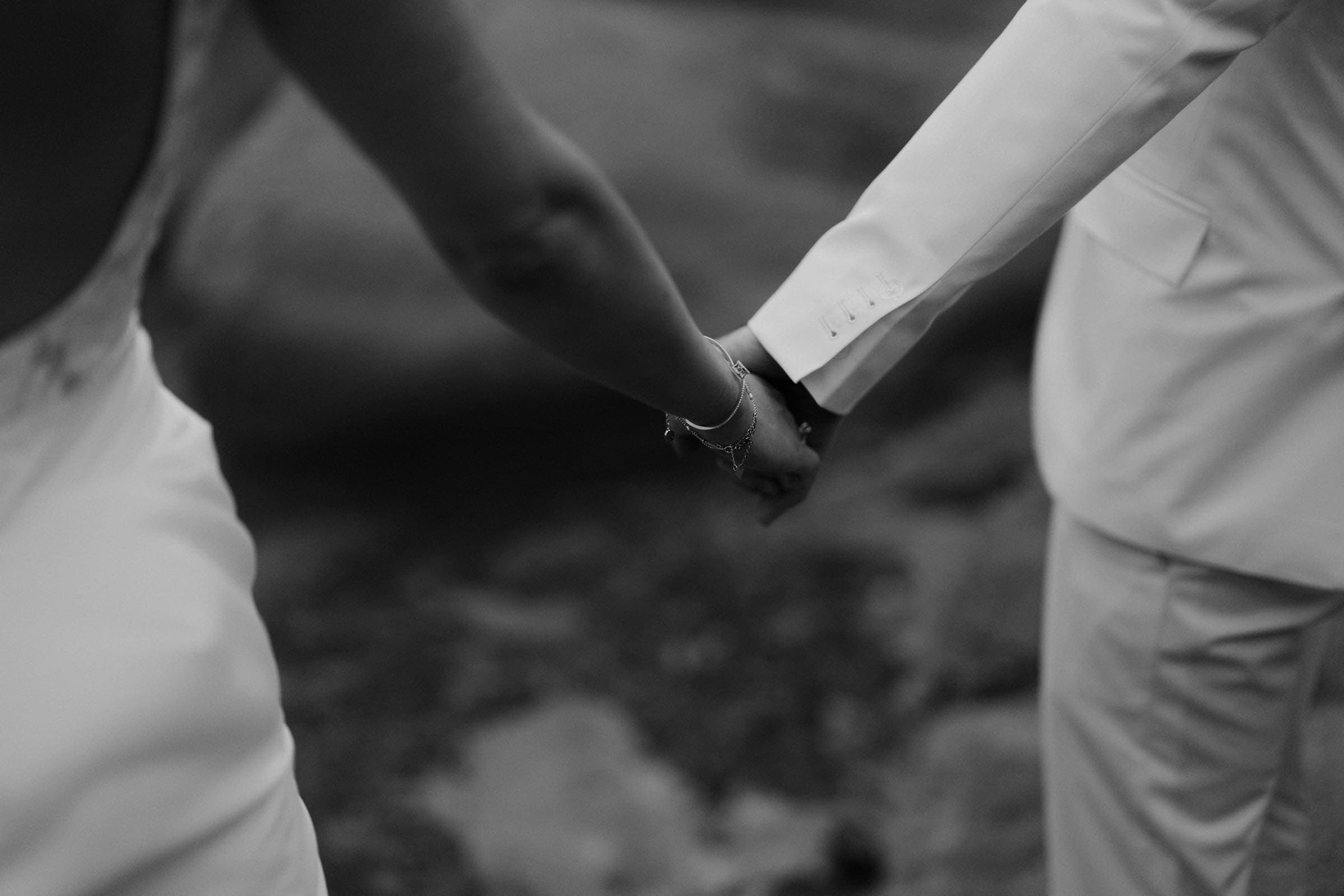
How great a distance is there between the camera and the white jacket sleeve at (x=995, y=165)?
137 centimetres

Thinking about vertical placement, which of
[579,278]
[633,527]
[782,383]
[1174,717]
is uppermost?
[579,278]

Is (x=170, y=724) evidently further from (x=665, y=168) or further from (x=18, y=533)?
(x=665, y=168)

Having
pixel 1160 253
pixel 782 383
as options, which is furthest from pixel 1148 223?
pixel 782 383

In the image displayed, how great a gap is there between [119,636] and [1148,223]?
3.70ft

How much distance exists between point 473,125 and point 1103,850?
4.02ft

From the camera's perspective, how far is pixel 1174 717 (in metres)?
1.59

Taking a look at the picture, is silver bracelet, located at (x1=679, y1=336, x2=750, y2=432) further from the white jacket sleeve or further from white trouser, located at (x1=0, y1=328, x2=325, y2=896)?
white trouser, located at (x1=0, y1=328, x2=325, y2=896)

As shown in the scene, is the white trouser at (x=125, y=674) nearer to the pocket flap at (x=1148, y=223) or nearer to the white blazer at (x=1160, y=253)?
the white blazer at (x=1160, y=253)

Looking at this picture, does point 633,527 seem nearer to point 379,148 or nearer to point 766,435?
point 766,435

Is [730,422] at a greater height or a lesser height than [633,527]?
greater

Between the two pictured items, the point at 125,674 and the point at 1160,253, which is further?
the point at 1160,253

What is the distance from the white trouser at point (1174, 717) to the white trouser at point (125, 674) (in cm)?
98

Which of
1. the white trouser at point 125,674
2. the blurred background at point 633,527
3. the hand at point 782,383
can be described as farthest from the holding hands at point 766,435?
the blurred background at point 633,527

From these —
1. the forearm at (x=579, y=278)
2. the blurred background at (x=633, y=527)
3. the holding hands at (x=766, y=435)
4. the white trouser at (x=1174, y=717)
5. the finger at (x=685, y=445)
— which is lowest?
the blurred background at (x=633, y=527)
